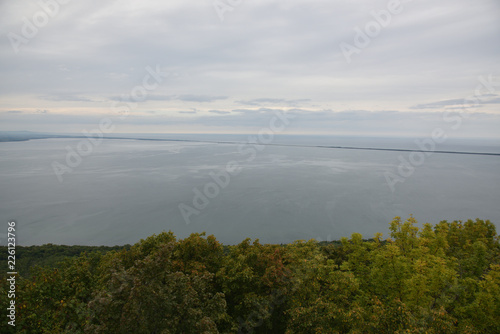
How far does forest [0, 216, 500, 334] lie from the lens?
7.53m

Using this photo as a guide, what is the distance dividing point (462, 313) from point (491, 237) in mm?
16147

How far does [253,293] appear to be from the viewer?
1156cm

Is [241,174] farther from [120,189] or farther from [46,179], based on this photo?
[46,179]

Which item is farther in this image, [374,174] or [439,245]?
[374,174]

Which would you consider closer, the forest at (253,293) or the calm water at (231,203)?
the forest at (253,293)

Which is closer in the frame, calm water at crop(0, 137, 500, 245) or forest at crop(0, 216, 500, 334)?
forest at crop(0, 216, 500, 334)

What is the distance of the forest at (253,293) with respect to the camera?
7531 millimetres

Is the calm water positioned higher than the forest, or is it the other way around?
the forest

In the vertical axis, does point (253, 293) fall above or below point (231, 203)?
above

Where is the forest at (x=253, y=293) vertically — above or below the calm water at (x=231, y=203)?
above

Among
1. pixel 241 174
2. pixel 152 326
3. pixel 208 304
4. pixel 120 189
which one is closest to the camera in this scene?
pixel 152 326

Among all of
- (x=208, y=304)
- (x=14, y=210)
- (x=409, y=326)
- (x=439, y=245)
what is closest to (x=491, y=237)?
(x=439, y=245)

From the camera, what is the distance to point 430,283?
13.1 metres

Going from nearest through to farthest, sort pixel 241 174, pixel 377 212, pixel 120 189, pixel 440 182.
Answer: pixel 377 212 < pixel 120 189 < pixel 440 182 < pixel 241 174
